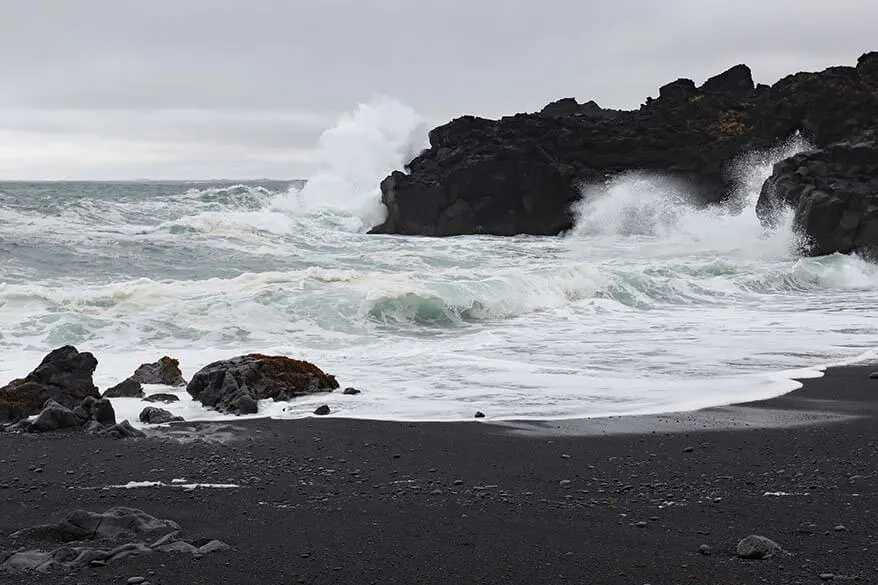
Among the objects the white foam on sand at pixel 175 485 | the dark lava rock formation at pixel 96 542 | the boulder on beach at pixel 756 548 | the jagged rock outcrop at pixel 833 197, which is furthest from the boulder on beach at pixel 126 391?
the jagged rock outcrop at pixel 833 197

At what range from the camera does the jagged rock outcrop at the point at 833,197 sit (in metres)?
21.9

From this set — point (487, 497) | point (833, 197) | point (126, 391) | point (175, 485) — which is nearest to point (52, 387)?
point (126, 391)

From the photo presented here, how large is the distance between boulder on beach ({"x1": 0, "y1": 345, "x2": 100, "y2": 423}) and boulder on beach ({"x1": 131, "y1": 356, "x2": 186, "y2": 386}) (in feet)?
2.76

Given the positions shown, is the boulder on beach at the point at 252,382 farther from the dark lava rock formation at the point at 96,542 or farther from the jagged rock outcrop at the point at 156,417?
the dark lava rock formation at the point at 96,542

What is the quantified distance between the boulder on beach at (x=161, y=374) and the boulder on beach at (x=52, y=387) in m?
0.84

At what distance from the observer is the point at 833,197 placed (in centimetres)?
2228

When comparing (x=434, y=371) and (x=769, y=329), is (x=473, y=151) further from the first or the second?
(x=434, y=371)

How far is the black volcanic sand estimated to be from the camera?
3.44 metres

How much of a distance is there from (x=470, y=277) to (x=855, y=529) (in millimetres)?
11607

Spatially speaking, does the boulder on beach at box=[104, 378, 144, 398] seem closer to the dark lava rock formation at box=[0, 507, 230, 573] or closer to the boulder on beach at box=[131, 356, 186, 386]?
the boulder on beach at box=[131, 356, 186, 386]

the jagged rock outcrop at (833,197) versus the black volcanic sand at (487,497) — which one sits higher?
the jagged rock outcrop at (833,197)

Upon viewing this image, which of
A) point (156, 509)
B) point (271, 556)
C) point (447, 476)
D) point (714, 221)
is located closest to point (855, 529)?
point (447, 476)

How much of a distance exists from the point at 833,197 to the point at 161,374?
1929 cm

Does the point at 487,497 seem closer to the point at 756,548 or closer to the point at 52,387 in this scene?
the point at 756,548
